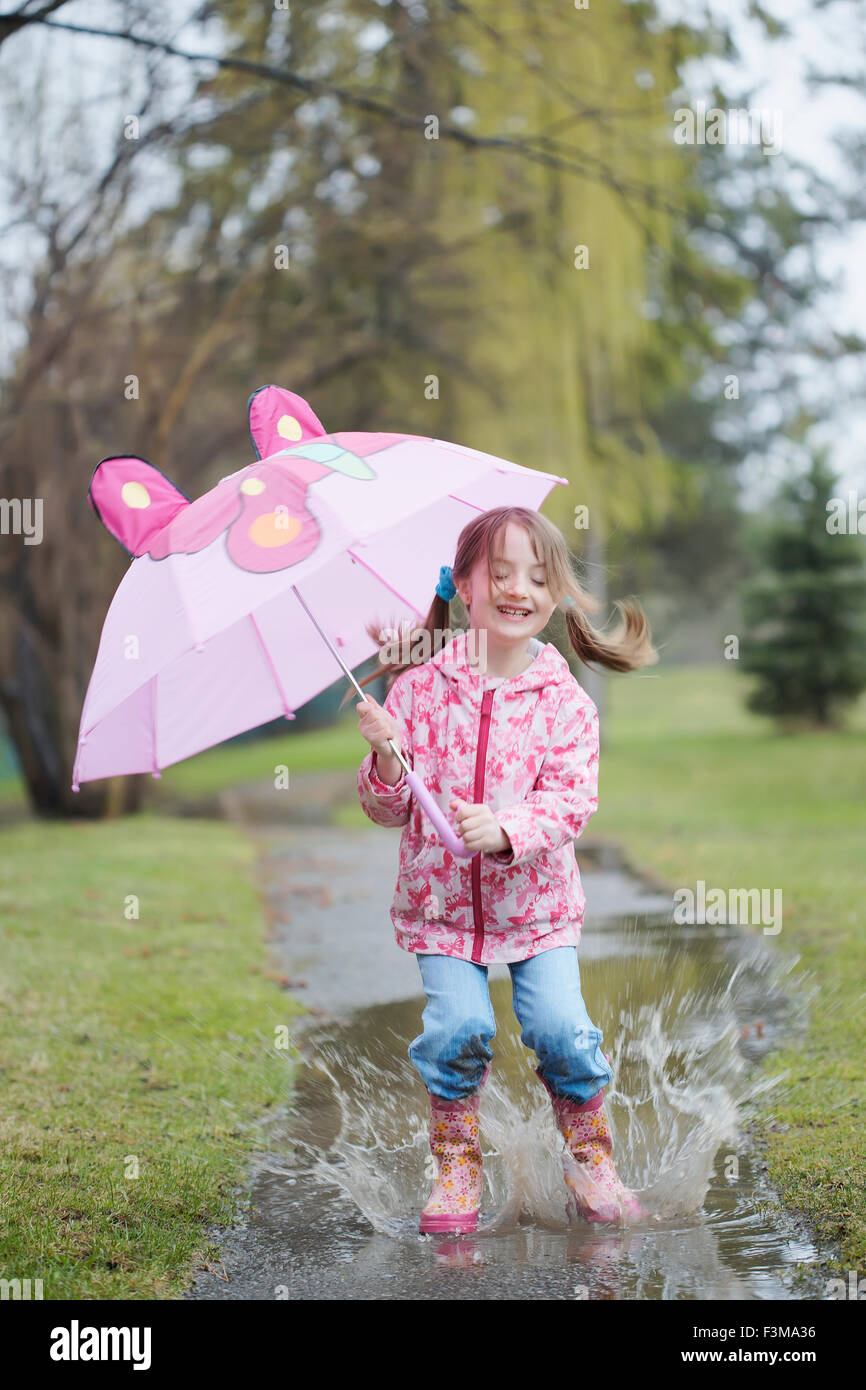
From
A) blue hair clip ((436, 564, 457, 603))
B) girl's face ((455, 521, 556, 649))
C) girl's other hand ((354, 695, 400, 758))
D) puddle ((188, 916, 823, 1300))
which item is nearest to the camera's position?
puddle ((188, 916, 823, 1300))

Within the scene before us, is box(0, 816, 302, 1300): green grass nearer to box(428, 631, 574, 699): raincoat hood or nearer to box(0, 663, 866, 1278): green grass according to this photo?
box(0, 663, 866, 1278): green grass

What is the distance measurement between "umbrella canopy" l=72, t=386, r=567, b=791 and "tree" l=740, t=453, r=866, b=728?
14.9 m

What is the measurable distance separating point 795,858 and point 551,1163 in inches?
207

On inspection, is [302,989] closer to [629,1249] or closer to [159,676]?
[159,676]

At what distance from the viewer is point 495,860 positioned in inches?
122

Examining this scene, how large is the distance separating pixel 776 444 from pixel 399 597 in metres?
27.4

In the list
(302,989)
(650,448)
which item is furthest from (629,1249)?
(650,448)

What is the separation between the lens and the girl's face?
10.7 feet

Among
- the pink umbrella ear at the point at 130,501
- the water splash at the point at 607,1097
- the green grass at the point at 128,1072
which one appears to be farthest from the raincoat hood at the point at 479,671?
the green grass at the point at 128,1072

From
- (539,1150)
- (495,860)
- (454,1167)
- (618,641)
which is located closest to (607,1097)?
(539,1150)

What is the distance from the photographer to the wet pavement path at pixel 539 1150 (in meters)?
2.87

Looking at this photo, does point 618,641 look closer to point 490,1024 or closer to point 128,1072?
point 490,1024

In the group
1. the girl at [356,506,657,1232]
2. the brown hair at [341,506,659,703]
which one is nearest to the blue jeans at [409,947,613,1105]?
the girl at [356,506,657,1232]

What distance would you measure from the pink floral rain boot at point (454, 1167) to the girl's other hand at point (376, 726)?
795mm
